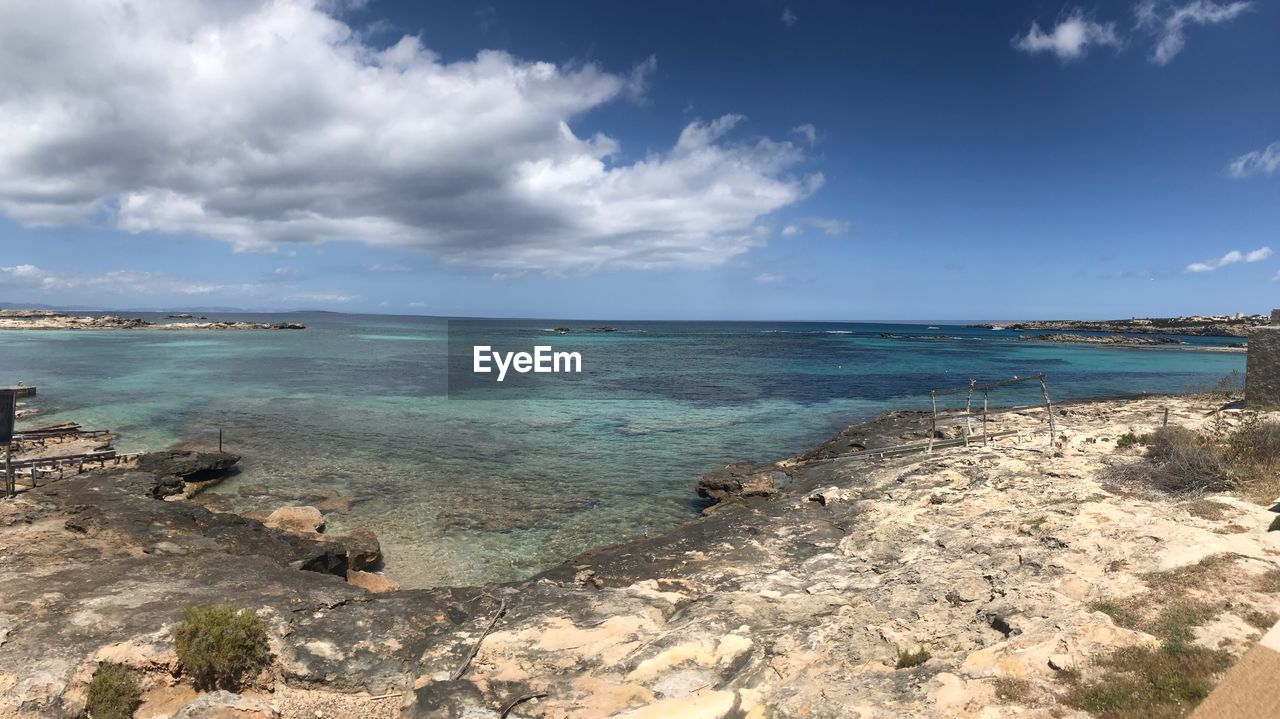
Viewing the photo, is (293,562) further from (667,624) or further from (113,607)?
(667,624)

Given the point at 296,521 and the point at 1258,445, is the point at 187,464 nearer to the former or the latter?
the point at 296,521

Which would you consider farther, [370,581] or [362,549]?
[362,549]

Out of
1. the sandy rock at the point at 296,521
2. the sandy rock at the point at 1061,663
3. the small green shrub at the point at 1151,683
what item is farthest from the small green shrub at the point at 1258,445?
the sandy rock at the point at 296,521

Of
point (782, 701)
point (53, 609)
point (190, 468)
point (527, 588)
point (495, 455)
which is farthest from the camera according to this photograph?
point (495, 455)

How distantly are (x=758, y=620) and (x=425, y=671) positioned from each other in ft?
14.2

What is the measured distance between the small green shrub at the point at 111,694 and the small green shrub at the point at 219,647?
0.49 meters

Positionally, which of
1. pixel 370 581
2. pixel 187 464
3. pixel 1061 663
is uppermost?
pixel 1061 663

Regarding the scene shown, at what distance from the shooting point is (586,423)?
29.9 m

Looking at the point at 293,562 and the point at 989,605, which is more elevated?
the point at 989,605

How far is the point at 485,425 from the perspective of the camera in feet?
95.7

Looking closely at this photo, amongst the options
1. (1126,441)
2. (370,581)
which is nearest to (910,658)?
(370,581)

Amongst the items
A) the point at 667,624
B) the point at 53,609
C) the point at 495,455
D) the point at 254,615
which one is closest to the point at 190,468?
the point at 495,455

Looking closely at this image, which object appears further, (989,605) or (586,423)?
(586,423)

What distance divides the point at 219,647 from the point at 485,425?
73.4ft
